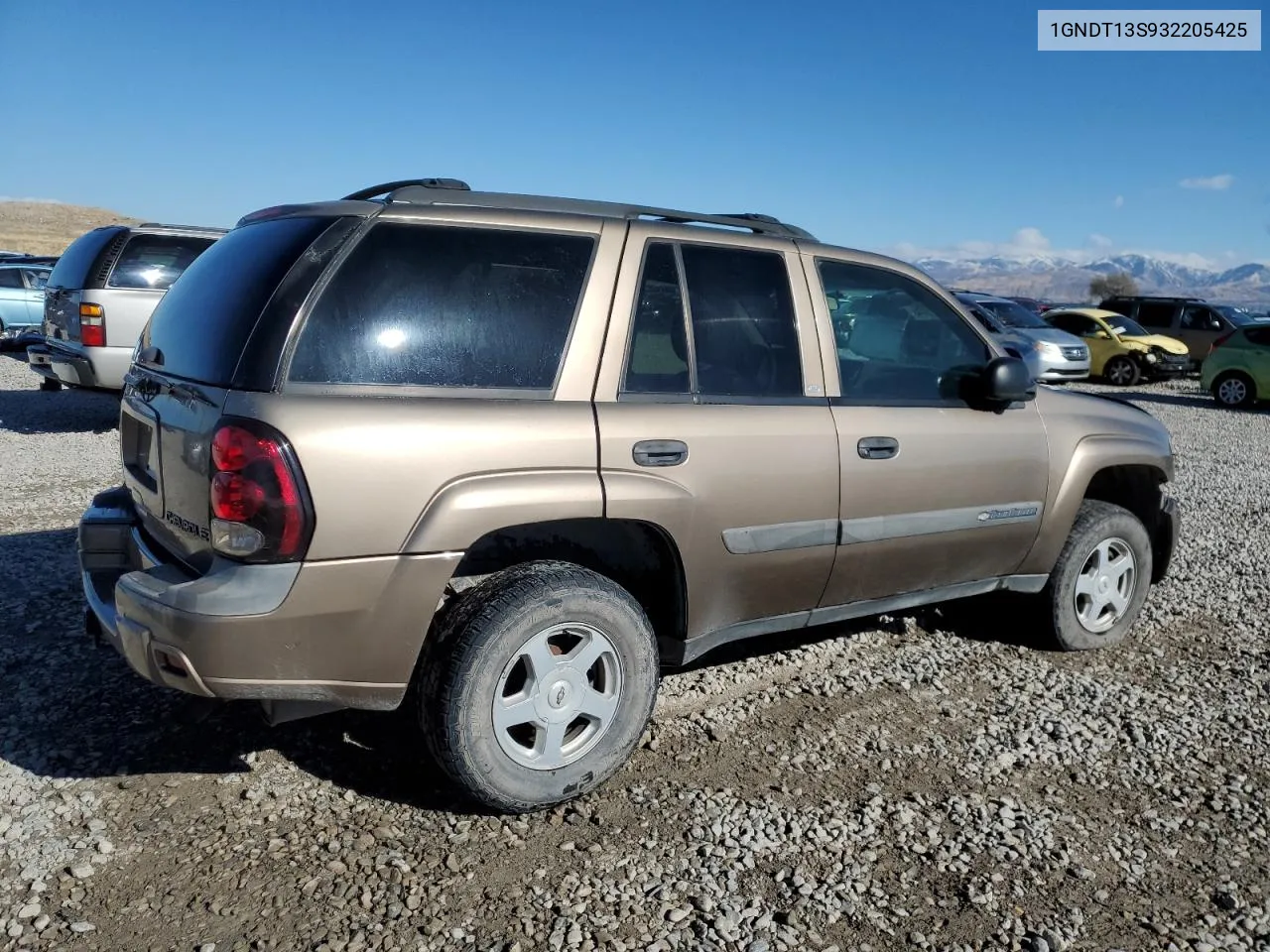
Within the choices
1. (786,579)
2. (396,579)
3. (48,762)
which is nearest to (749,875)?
(786,579)

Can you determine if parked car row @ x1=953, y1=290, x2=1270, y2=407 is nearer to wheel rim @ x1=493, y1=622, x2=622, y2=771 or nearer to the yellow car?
the yellow car

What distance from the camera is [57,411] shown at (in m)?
11.5

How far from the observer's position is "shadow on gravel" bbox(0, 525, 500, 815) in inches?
129

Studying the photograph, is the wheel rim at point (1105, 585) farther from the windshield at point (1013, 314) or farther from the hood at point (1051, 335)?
the windshield at point (1013, 314)

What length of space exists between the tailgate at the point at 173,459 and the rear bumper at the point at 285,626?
0.39 feet

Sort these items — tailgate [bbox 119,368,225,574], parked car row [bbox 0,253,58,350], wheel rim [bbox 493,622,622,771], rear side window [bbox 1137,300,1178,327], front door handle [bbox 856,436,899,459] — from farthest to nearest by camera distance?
1. rear side window [bbox 1137,300,1178,327]
2. parked car row [bbox 0,253,58,350]
3. front door handle [bbox 856,436,899,459]
4. wheel rim [bbox 493,622,622,771]
5. tailgate [bbox 119,368,225,574]

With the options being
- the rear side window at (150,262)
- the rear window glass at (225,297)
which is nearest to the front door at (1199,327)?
the rear side window at (150,262)

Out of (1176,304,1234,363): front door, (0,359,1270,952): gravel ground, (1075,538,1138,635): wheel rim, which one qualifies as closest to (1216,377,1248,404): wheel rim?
(1176,304,1234,363): front door

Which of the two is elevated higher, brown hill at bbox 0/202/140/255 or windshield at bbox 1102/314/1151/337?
brown hill at bbox 0/202/140/255

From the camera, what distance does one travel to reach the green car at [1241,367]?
54.8ft

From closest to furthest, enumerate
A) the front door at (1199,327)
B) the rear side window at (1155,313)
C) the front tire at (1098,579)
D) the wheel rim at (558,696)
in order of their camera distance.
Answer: the wheel rim at (558,696)
the front tire at (1098,579)
the front door at (1199,327)
the rear side window at (1155,313)

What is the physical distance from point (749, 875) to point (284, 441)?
1.78 metres

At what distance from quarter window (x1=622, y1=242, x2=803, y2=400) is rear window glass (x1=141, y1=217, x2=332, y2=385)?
1.08 meters

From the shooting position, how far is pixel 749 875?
284 cm
